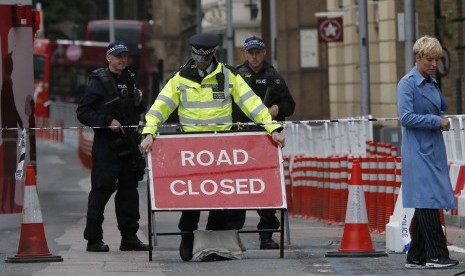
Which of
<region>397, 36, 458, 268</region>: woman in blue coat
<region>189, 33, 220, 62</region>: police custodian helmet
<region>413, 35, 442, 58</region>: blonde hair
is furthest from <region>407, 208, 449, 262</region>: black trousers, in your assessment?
<region>189, 33, 220, 62</region>: police custodian helmet

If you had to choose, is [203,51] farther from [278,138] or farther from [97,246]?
[97,246]

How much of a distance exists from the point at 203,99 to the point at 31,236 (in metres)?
1.81

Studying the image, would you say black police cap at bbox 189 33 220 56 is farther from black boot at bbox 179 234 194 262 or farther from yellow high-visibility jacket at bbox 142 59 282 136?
black boot at bbox 179 234 194 262

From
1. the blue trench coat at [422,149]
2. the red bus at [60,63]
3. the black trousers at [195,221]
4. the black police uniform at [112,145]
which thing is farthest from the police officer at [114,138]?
the red bus at [60,63]

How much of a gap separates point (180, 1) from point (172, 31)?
84.6 inches

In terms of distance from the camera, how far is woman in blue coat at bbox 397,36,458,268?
42.7 ft

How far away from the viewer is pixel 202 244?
14070mm

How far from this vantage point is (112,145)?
15.7 meters

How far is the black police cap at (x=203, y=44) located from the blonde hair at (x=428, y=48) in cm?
181

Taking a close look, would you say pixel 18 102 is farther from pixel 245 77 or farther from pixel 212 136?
pixel 212 136

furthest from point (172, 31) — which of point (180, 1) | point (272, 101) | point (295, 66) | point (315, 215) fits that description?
point (272, 101)

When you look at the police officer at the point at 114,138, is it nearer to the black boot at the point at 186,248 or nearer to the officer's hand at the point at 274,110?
the officer's hand at the point at 274,110

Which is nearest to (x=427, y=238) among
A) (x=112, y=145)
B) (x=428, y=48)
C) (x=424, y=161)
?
(x=424, y=161)

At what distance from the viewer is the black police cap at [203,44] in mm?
14016
